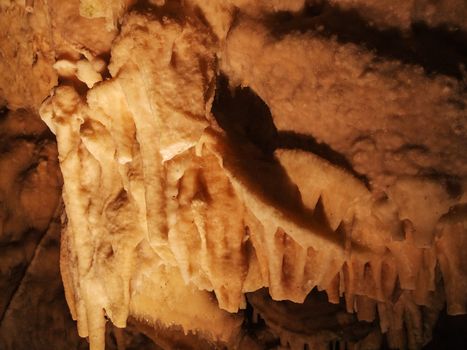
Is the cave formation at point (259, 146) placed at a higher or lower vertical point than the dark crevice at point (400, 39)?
lower

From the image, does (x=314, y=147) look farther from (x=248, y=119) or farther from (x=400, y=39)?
(x=400, y=39)

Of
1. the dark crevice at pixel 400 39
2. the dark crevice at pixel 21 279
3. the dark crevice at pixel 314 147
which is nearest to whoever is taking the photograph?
the dark crevice at pixel 400 39

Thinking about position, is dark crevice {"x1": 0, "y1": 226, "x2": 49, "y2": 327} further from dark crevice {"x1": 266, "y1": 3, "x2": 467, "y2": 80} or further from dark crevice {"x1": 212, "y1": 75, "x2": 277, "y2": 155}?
dark crevice {"x1": 266, "y1": 3, "x2": 467, "y2": 80}

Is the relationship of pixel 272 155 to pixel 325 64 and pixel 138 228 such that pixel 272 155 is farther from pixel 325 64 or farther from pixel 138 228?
pixel 138 228

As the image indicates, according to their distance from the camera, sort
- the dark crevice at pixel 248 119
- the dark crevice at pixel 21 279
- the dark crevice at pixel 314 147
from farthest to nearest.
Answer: the dark crevice at pixel 21 279, the dark crevice at pixel 248 119, the dark crevice at pixel 314 147

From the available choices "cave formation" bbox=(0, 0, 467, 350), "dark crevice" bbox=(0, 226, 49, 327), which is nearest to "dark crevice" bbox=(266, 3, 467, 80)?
"cave formation" bbox=(0, 0, 467, 350)

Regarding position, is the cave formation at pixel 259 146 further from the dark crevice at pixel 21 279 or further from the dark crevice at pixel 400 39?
the dark crevice at pixel 21 279

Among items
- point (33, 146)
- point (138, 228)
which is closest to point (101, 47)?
point (138, 228)

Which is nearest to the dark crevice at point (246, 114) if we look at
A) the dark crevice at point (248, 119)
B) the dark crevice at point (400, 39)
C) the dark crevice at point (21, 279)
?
the dark crevice at point (248, 119)
